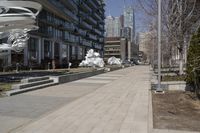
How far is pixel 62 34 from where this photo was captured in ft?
263

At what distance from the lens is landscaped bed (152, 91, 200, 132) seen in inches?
360

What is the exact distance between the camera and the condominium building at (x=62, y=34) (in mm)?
61844

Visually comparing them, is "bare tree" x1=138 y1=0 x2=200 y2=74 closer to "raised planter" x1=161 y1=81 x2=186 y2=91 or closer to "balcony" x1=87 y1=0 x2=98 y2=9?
"raised planter" x1=161 y1=81 x2=186 y2=91

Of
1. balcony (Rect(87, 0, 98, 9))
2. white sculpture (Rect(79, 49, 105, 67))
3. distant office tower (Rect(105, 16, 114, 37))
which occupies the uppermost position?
balcony (Rect(87, 0, 98, 9))

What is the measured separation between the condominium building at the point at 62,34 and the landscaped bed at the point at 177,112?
1632 inches

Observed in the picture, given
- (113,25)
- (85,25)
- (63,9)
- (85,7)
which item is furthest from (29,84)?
(113,25)

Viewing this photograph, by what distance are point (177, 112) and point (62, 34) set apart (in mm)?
70495

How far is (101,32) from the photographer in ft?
452

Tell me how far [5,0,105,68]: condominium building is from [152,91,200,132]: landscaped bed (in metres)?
41.5

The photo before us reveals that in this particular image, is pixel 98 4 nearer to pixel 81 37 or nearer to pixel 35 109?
pixel 81 37

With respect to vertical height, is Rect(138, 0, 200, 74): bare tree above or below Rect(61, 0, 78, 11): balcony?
below

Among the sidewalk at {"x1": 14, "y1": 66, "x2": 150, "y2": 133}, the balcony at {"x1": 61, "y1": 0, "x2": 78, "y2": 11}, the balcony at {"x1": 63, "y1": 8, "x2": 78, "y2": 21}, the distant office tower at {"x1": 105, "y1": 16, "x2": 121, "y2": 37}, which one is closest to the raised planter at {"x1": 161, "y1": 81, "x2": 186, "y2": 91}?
the sidewalk at {"x1": 14, "y1": 66, "x2": 150, "y2": 133}

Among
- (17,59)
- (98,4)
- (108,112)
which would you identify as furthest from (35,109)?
(98,4)

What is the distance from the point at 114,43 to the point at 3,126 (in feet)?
558
